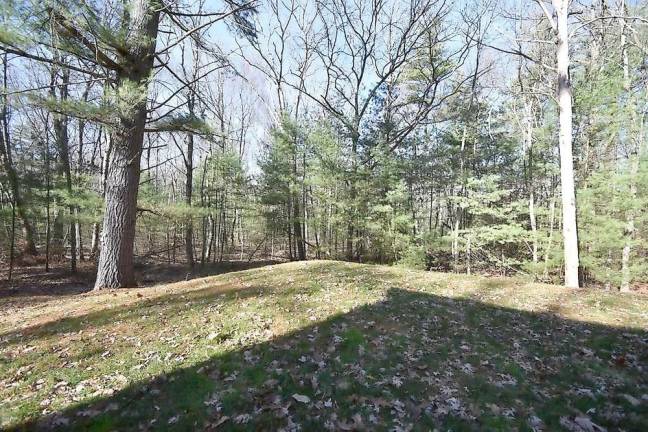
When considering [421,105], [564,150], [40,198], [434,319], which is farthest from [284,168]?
[434,319]

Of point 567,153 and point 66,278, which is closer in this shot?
point 567,153

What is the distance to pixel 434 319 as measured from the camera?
197 inches

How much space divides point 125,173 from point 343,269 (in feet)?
16.4

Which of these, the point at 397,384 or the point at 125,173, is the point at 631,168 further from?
the point at 125,173

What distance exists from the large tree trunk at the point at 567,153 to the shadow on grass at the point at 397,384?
11.5 feet

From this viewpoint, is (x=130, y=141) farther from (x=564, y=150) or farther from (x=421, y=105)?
(x=421, y=105)

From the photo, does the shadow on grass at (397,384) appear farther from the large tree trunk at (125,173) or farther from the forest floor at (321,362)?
the large tree trunk at (125,173)

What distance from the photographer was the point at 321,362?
368 centimetres

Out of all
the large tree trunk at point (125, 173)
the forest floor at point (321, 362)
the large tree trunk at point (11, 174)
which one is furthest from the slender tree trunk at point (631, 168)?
the large tree trunk at point (11, 174)

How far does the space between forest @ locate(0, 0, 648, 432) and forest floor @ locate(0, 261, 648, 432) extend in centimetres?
3

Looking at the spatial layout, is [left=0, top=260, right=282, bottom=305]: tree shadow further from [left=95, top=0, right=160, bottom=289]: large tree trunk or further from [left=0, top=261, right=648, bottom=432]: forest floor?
[left=0, top=261, right=648, bottom=432]: forest floor

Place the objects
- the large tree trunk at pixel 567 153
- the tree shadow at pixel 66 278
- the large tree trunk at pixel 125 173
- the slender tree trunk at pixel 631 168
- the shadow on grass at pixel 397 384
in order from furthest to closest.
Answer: the slender tree trunk at pixel 631 168
the tree shadow at pixel 66 278
the large tree trunk at pixel 567 153
the large tree trunk at pixel 125 173
the shadow on grass at pixel 397 384

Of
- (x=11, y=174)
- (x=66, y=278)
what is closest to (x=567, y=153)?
(x=66, y=278)

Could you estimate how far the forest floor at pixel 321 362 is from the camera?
289 cm
